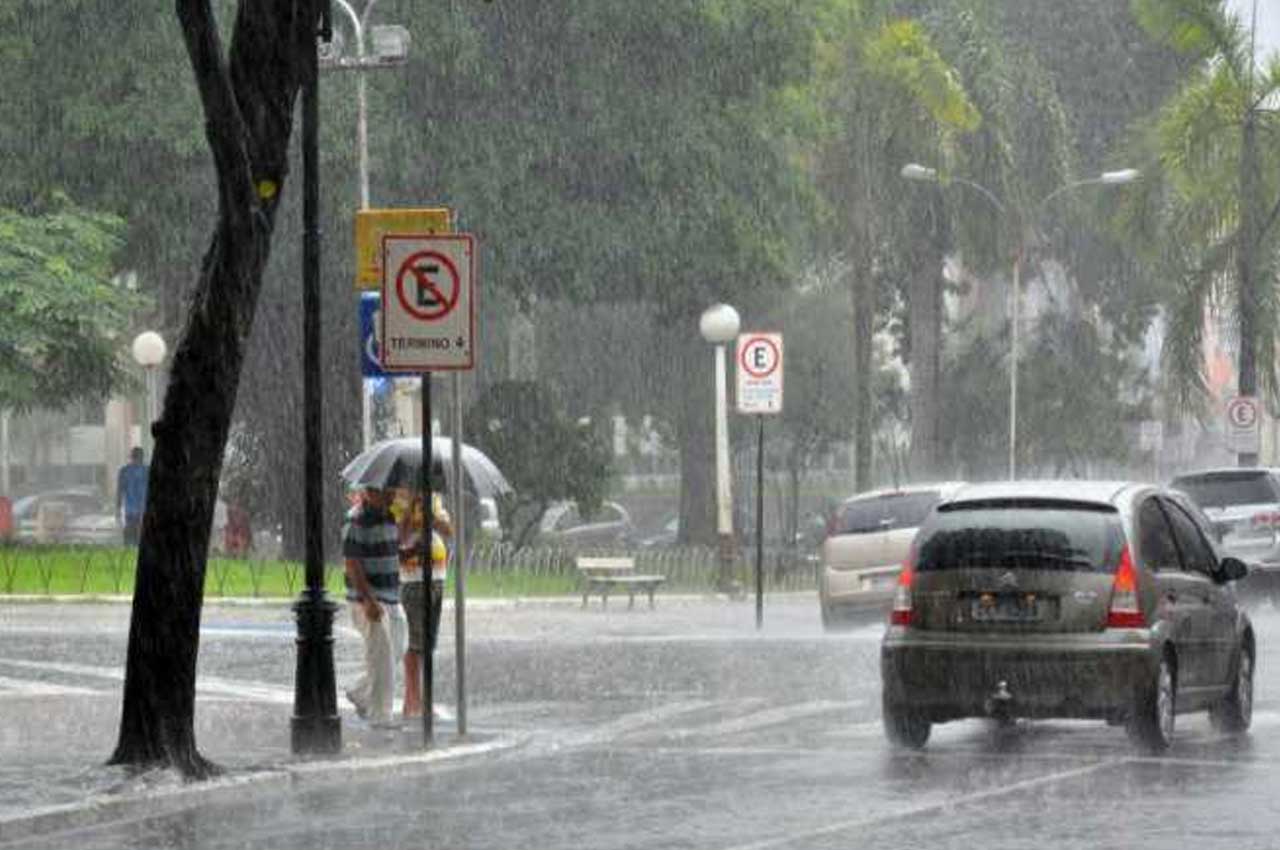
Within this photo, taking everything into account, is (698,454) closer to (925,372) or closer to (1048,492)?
(925,372)

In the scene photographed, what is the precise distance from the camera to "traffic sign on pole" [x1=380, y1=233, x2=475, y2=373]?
19.0 meters

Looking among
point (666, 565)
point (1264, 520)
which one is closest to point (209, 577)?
point (666, 565)

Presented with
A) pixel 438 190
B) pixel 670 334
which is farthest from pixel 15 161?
pixel 670 334

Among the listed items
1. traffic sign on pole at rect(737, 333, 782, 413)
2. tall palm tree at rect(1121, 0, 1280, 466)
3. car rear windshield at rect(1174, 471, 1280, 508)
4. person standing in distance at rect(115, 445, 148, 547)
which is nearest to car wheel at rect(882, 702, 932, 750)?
traffic sign on pole at rect(737, 333, 782, 413)

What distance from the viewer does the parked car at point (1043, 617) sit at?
17.9 m

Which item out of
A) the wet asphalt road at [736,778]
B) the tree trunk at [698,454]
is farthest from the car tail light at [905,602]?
the tree trunk at [698,454]

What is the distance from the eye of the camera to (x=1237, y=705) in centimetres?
1970

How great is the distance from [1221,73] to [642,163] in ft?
35.6

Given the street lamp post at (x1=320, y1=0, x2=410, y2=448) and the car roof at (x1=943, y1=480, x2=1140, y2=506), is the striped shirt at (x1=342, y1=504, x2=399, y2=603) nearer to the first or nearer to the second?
the car roof at (x1=943, y1=480, x2=1140, y2=506)

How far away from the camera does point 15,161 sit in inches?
1863

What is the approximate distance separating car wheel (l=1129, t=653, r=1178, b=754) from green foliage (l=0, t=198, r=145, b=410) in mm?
27495

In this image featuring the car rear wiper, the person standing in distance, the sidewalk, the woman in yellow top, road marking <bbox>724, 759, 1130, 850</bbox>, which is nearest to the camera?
road marking <bbox>724, 759, 1130, 850</bbox>

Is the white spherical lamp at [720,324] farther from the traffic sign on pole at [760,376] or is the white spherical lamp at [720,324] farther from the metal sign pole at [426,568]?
the metal sign pole at [426,568]

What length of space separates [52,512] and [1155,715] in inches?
2216
